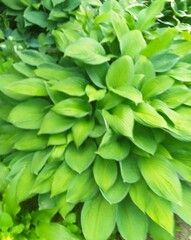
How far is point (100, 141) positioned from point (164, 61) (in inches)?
28.0

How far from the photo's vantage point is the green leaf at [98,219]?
7.00ft

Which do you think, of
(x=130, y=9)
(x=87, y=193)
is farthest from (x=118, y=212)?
(x=130, y=9)

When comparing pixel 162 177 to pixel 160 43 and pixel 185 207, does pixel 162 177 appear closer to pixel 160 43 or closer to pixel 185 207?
pixel 185 207

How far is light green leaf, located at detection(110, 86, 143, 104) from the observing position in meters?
2.09

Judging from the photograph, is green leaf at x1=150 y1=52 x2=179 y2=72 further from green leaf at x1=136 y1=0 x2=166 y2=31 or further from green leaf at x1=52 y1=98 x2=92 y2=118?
green leaf at x1=52 y1=98 x2=92 y2=118

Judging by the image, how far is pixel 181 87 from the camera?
91.8 inches

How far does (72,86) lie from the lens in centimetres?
228

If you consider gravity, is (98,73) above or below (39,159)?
above

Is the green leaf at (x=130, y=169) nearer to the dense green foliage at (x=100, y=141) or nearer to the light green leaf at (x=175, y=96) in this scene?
the dense green foliage at (x=100, y=141)

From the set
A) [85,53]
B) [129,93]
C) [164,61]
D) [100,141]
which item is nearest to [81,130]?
[100,141]

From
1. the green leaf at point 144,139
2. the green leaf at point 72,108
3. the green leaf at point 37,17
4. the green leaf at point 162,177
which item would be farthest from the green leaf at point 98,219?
the green leaf at point 37,17

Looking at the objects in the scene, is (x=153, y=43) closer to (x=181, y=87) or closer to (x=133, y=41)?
(x=133, y=41)

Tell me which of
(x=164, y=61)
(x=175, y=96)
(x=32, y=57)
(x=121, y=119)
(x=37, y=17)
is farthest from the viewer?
(x=37, y=17)

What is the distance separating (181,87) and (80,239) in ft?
3.82
